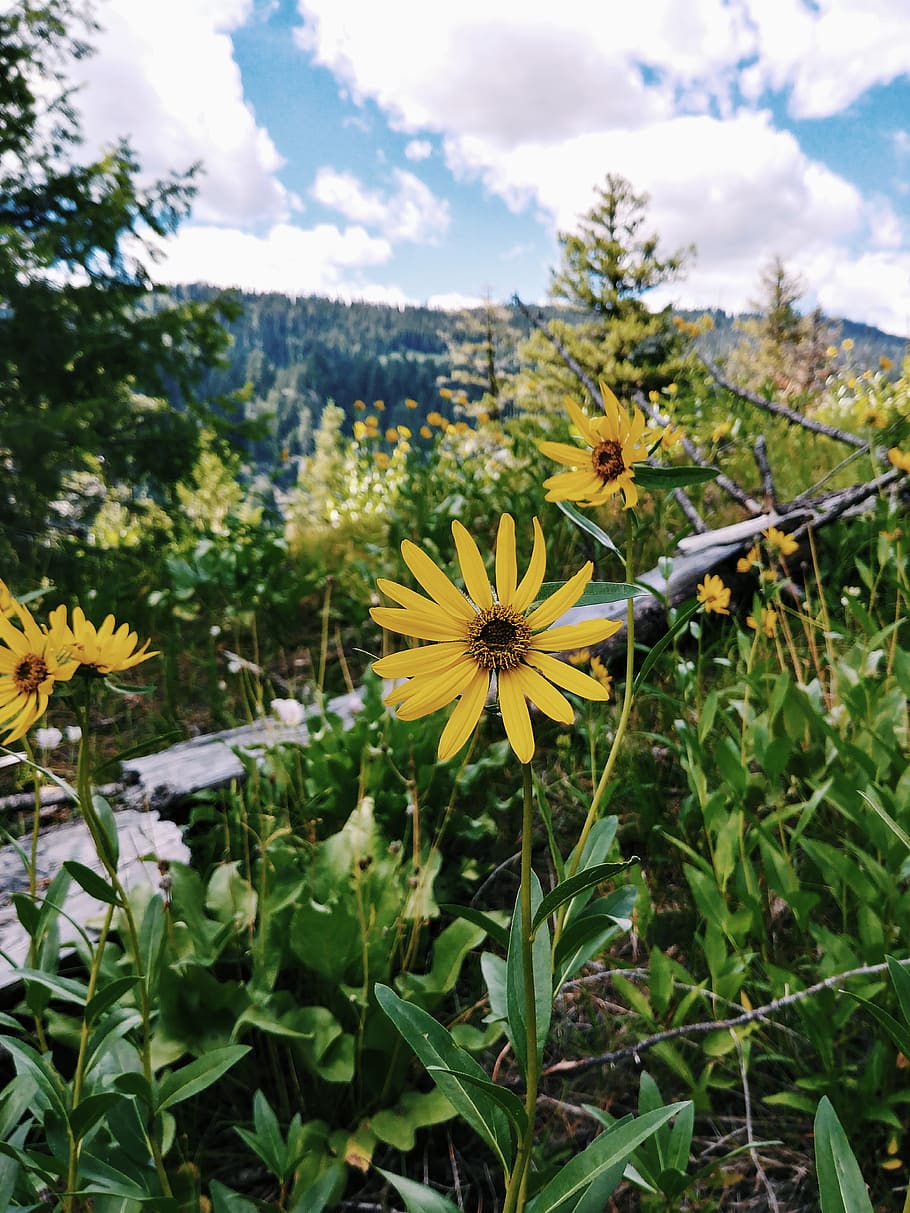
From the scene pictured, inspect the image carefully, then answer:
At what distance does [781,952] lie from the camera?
1.30 meters

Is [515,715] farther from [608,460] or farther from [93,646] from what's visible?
[93,646]

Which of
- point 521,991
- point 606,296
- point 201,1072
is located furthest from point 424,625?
point 606,296

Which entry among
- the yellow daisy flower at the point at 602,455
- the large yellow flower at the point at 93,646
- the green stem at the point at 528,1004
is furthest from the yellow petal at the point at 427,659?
the large yellow flower at the point at 93,646

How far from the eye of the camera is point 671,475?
0.67m

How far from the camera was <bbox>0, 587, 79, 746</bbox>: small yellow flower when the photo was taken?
75cm

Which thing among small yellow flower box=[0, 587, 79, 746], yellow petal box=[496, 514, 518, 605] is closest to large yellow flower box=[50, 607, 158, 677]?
small yellow flower box=[0, 587, 79, 746]

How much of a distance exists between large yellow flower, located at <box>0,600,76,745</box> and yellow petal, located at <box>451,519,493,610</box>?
489 millimetres

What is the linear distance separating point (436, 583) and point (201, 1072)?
2.68ft

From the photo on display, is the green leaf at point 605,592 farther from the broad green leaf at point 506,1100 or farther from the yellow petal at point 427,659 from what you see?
the broad green leaf at point 506,1100

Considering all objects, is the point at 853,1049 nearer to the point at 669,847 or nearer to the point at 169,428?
the point at 669,847

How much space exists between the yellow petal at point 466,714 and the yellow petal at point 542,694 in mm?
31

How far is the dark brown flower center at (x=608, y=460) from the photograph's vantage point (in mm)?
765

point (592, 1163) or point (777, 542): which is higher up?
point (777, 542)

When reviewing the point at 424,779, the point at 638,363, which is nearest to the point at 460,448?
the point at 424,779
